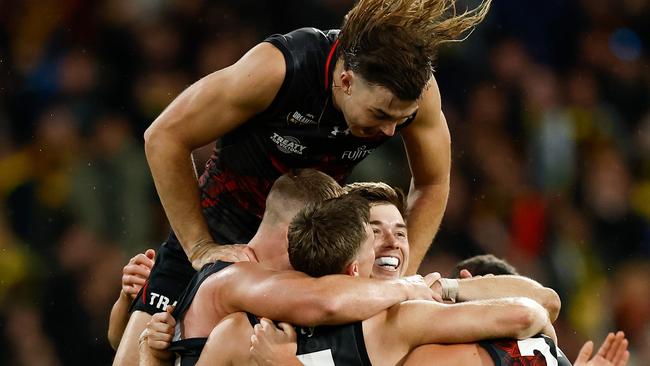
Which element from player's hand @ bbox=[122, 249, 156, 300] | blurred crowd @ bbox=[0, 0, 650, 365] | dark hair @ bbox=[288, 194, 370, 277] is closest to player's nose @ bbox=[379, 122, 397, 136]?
dark hair @ bbox=[288, 194, 370, 277]

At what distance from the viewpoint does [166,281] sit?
4.30 meters

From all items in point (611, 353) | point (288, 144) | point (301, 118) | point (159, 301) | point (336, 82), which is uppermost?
point (336, 82)

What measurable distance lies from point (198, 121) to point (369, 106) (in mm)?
660

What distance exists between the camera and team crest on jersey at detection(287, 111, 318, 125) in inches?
151

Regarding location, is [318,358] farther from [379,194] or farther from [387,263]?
[379,194]

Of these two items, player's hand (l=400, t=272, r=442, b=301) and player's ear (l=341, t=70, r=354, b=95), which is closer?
player's hand (l=400, t=272, r=442, b=301)

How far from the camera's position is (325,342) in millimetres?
3281

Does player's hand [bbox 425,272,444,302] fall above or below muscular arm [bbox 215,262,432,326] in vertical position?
below

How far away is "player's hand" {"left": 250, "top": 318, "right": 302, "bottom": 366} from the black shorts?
1.04 m

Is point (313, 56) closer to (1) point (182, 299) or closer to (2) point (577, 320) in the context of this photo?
(1) point (182, 299)

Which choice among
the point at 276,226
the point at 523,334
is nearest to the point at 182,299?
the point at 276,226

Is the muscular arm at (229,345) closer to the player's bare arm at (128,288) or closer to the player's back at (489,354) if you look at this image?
the player's back at (489,354)

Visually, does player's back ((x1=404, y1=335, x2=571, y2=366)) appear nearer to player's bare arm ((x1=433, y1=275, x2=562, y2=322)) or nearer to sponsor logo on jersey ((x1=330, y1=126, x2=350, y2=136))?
player's bare arm ((x1=433, y1=275, x2=562, y2=322))

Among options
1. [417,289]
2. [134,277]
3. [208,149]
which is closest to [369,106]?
[417,289]
